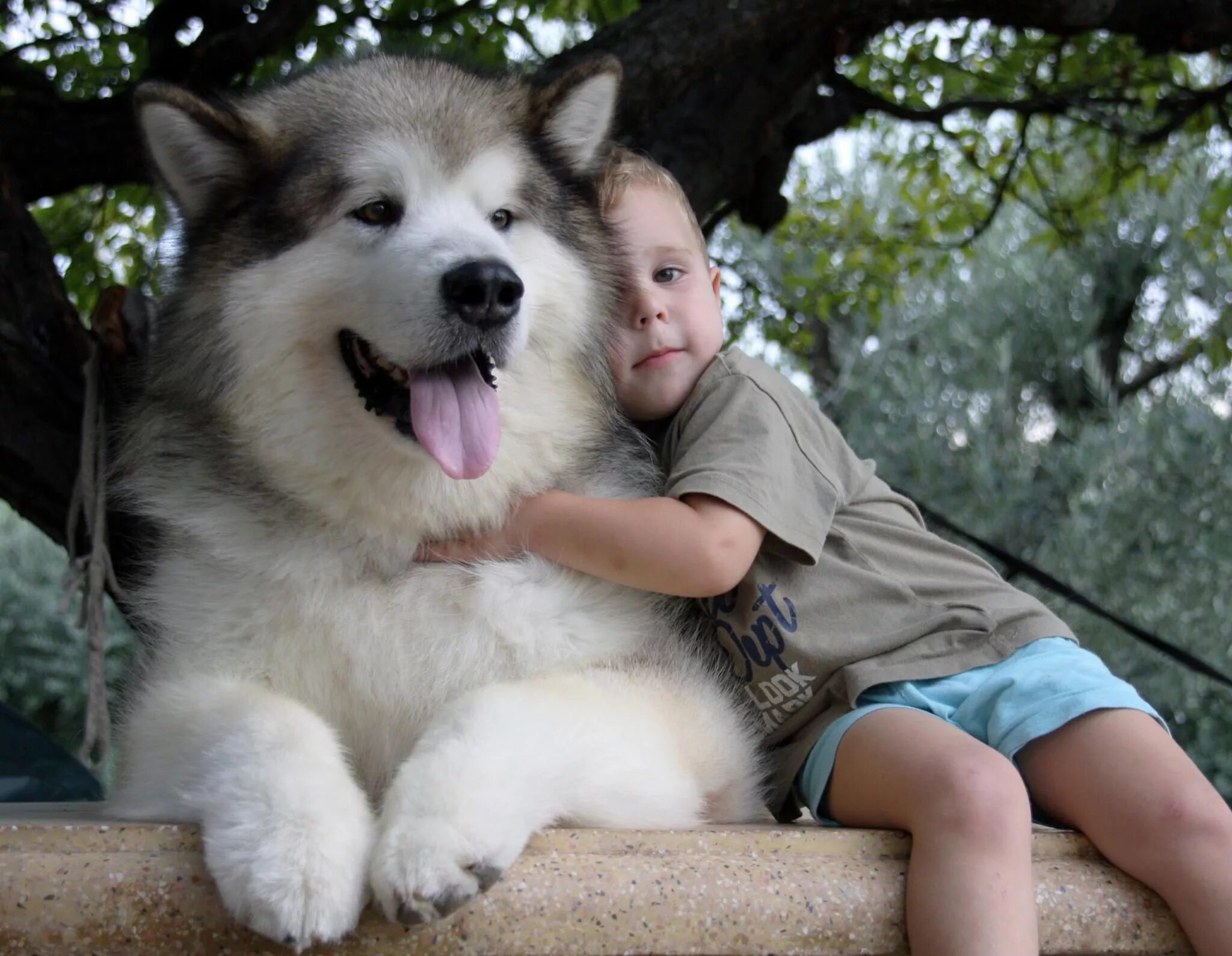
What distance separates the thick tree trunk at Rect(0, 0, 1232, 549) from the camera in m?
3.38

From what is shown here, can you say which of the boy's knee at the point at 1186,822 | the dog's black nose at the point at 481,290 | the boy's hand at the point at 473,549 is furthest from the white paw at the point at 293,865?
the boy's knee at the point at 1186,822

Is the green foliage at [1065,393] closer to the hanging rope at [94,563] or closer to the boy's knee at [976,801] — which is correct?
the hanging rope at [94,563]

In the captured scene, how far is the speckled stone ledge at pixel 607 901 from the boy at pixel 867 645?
3.8 inches

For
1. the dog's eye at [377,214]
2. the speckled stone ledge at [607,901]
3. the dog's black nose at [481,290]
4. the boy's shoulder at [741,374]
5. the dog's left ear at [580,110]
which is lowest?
the speckled stone ledge at [607,901]

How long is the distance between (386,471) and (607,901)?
36.4 inches

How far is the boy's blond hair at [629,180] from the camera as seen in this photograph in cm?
281

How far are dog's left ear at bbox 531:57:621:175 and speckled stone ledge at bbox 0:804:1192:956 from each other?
151 centimetres

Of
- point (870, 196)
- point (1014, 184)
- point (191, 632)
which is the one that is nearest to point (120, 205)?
point (191, 632)

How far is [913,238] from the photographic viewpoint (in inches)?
273

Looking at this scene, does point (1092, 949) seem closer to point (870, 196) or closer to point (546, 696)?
point (546, 696)

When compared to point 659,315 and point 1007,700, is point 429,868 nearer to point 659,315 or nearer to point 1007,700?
point 1007,700

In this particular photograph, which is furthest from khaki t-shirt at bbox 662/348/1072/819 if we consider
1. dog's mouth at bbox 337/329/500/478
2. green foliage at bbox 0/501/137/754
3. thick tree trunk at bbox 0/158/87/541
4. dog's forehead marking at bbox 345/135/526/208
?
green foliage at bbox 0/501/137/754

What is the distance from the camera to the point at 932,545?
8.82ft

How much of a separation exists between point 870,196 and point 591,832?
334 inches
